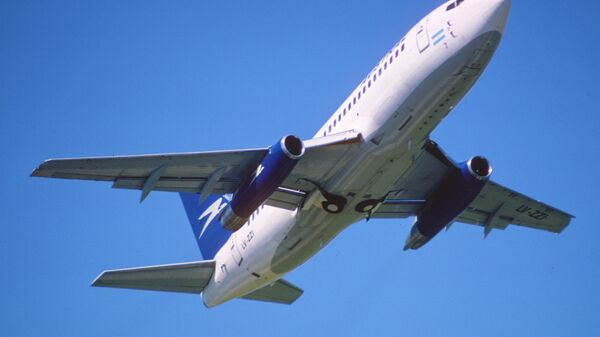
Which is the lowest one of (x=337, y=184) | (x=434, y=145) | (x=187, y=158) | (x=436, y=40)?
(x=187, y=158)

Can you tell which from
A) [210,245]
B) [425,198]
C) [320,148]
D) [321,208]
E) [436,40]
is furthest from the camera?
[210,245]

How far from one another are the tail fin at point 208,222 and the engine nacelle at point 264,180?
5.34 meters

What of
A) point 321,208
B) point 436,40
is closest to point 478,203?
point 321,208

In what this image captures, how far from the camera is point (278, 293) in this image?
33.8 metres

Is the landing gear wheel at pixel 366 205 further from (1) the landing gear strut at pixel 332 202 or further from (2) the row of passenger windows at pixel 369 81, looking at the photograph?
(2) the row of passenger windows at pixel 369 81

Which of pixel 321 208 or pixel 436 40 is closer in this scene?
pixel 436 40

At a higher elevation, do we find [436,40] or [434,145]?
[436,40]

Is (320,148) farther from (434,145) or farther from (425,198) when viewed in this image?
(425,198)

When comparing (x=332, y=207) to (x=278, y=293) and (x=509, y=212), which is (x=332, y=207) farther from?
(x=509, y=212)

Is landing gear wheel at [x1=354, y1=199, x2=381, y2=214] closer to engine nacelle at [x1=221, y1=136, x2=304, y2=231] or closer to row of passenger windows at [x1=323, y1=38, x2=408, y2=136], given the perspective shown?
row of passenger windows at [x1=323, y1=38, x2=408, y2=136]

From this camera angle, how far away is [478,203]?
1304 inches

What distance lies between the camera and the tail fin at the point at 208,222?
3325 centimetres

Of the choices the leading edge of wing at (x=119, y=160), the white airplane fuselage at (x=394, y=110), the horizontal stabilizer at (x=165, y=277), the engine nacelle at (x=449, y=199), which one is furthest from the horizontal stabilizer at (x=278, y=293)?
the leading edge of wing at (x=119, y=160)

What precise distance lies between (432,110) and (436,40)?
6.72 ft
